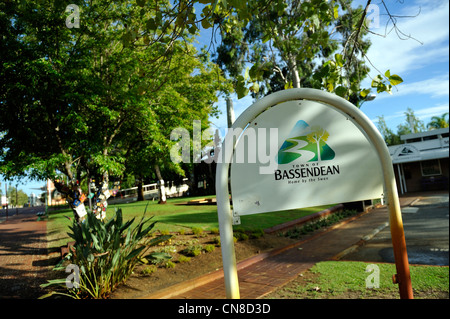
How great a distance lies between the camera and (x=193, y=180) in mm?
8602

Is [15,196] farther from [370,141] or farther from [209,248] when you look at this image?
[370,141]

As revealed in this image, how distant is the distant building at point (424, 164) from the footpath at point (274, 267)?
45.3ft

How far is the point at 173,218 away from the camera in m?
→ 10.8

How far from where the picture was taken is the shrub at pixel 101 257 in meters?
4.48

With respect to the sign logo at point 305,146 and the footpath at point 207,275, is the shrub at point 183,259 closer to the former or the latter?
the footpath at point 207,275

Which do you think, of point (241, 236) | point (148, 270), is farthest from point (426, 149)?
point (148, 270)

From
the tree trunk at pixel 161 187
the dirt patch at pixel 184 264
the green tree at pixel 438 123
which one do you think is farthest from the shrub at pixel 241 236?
the green tree at pixel 438 123

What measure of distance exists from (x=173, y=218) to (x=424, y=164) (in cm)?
2071

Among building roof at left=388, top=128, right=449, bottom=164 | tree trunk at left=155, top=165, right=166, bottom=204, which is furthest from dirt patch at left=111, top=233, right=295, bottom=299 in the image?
building roof at left=388, top=128, right=449, bottom=164

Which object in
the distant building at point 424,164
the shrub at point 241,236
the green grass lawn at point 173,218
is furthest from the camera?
the distant building at point 424,164

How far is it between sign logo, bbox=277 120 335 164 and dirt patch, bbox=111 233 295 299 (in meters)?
4.08

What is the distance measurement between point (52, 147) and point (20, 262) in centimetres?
250

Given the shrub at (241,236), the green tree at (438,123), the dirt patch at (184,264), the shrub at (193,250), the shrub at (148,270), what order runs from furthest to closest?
the green tree at (438,123), the shrub at (241,236), the shrub at (193,250), the shrub at (148,270), the dirt patch at (184,264)
